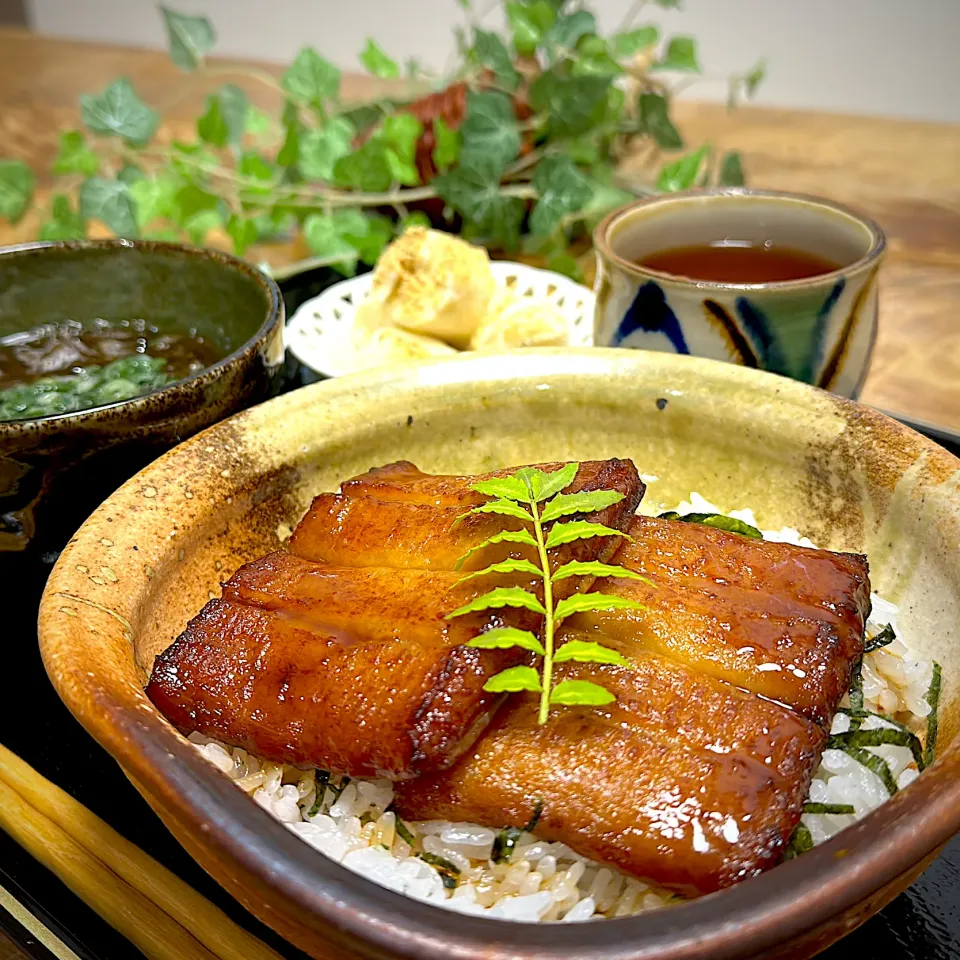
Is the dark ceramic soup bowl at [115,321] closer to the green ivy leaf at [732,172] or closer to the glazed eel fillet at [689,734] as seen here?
the glazed eel fillet at [689,734]

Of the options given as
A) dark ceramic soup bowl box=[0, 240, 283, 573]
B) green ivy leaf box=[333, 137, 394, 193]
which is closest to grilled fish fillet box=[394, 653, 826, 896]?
dark ceramic soup bowl box=[0, 240, 283, 573]

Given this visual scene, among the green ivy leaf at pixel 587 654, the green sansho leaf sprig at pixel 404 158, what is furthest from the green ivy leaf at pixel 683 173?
the green ivy leaf at pixel 587 654

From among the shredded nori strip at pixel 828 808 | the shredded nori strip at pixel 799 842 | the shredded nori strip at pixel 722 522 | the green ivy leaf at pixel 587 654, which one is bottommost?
the shredded nori strip at pixel 799 842

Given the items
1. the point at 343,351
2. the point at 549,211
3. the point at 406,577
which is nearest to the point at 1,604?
the point at 406,577

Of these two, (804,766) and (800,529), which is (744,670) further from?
(800,529)

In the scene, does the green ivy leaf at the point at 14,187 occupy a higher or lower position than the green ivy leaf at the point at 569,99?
lower

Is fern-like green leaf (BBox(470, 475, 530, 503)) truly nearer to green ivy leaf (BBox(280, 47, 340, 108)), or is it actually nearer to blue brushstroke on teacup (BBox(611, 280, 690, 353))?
blue brushstroke on teacup (BBox(611, 280, 690, 353))

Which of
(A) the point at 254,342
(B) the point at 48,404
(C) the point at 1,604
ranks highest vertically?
(A) the point at 254,342
